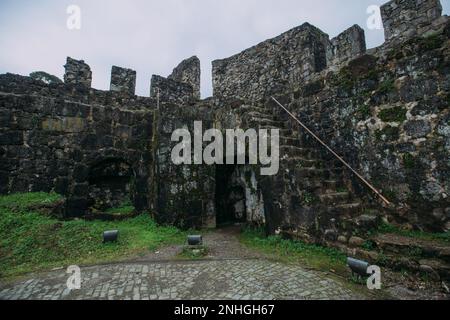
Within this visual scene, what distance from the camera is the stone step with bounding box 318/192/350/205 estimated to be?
539cm

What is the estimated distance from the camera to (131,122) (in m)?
8.58

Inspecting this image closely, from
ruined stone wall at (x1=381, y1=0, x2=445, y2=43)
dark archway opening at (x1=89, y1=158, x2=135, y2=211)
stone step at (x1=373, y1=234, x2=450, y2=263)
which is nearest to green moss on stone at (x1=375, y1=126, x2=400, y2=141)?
stone step at (x1=373, y1=234, x2=450, y2=263)

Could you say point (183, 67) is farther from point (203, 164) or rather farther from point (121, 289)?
point (121, 289)

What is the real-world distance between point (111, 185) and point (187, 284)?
5.45 m

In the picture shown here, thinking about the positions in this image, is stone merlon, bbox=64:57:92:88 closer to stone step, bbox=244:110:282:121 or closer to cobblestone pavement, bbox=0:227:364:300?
stone step, bbox=244:110:282:121

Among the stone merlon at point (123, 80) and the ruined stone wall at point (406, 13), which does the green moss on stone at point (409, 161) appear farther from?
the stone merlon at point (123, 80)

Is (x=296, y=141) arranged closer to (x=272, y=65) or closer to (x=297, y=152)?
(x=297, y=152)

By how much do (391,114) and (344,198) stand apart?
197 centimetres

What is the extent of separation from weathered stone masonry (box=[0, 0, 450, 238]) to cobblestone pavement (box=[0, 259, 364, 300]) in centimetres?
158

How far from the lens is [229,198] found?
866cm

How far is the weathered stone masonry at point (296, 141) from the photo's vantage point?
4.87 metres

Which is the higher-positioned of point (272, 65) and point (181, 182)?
point (272, 65)

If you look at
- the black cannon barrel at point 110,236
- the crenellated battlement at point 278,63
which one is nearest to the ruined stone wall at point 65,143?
the black cannon barrel at point 110,236

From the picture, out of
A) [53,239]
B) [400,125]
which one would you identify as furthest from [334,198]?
[53,239]
